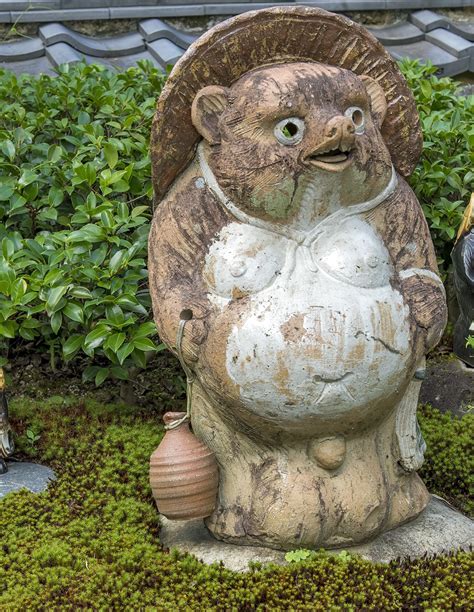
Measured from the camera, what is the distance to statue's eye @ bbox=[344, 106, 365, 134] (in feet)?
10.5

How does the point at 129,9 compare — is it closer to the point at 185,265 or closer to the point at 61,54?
the point at 61,54

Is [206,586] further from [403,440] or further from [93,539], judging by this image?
[403,440]

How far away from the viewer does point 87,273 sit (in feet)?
13.3

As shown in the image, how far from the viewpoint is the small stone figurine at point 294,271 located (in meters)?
3.12

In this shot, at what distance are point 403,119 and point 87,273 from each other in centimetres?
138

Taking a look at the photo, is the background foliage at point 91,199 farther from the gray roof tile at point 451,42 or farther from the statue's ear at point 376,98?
the statue's ear at point 376,98

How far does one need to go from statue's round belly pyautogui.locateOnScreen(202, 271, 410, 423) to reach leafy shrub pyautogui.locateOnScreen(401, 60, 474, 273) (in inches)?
66.9

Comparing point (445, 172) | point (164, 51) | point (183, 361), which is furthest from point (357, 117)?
point (164, 51)

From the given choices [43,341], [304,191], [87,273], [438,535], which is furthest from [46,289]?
[438,535]

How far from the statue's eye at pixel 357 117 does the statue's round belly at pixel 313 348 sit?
0.48 meters

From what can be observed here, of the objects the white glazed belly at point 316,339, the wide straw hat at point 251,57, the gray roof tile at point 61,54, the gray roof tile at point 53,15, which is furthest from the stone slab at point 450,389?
the gray roof tile at point 53,15

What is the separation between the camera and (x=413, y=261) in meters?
3.37

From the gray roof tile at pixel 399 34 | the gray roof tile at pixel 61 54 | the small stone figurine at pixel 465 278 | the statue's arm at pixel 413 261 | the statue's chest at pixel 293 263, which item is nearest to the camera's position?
the statue's chest at pixel 293 263

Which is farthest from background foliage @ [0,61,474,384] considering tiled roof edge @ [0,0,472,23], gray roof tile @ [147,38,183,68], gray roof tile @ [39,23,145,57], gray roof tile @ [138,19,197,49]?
tiled roof edge @ [0,0,472,23]
